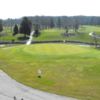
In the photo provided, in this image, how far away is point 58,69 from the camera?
50.3 metres

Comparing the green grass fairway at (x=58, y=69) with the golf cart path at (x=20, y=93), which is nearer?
the golf cart path at (x=20, y=93)

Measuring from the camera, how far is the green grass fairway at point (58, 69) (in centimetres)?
3972

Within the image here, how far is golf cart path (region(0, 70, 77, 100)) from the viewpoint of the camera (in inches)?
1388

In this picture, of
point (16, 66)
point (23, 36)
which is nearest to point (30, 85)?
point (16, 66)

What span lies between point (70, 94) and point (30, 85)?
7534mm

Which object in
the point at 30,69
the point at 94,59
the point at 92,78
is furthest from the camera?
the point at 94,59

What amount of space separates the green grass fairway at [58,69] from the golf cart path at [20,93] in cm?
151

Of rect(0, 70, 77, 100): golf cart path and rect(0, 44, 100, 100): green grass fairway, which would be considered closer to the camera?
rect(0, 70, 77, 100): golf cart path

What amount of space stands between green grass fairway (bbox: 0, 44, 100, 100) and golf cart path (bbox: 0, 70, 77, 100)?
151 centimetres

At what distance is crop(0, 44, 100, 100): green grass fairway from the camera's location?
39.7 meters

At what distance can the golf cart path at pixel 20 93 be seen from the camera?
3525 cm

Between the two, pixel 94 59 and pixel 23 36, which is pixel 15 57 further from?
pixel 23 36

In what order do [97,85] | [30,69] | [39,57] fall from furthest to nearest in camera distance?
[39,57]
[30,69]
[97,85]

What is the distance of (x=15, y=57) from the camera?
208ft
